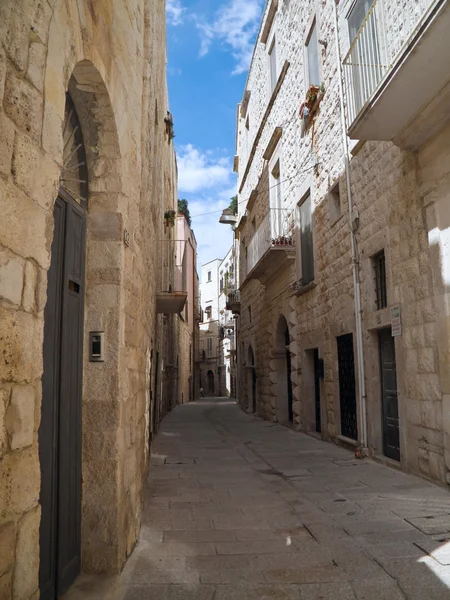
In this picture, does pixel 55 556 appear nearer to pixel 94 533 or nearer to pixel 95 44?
pixel 94 533

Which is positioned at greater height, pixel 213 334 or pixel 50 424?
pixel 213 334

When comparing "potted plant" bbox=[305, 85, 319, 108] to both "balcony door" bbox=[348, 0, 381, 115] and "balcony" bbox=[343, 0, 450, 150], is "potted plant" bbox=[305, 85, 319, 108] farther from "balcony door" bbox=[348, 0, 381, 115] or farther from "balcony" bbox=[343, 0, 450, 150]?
"balcony door" bbox=[348, 0, 381, 115]

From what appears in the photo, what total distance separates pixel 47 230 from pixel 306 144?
9.56 meters

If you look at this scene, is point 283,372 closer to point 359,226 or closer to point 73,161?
point 359,226

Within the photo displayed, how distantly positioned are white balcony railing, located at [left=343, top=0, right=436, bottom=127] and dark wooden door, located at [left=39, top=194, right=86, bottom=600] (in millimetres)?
4206

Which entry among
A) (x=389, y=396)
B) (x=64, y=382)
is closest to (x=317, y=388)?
(x=389, y=396)

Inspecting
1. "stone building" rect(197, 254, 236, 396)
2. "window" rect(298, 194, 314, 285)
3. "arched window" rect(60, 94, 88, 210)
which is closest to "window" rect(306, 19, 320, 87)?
"window" rect(298, 194, 314, 285)

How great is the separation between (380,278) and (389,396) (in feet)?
5.64

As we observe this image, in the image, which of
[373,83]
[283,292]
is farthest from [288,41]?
[373,83]

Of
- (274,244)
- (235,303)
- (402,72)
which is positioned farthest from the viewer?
(235,303)

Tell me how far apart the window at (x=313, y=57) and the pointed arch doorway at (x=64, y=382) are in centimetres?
820

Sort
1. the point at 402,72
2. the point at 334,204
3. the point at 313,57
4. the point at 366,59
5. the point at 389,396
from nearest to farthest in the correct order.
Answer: the point at 402,72
the point at 366,59
the point at 389,396
the point at 334,204
the point at 313,57

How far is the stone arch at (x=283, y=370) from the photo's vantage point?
13.1m

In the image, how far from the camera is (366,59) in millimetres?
6379
